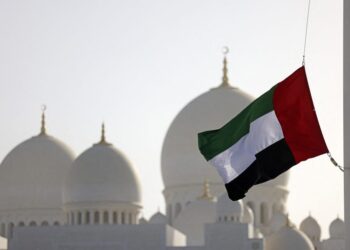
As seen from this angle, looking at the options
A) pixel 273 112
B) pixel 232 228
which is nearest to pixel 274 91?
pixel 273 112

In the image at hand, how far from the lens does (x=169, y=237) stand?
42.7 metres

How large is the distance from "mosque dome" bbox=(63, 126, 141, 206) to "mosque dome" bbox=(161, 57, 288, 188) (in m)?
4.87

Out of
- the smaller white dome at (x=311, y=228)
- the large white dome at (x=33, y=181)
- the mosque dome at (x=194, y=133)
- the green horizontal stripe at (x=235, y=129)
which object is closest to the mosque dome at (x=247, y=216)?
the mosque dome at (x=194, y=133)

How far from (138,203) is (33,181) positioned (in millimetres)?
6217

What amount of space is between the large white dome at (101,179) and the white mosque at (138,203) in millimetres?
34

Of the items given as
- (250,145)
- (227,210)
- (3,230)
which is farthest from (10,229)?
(250,145)

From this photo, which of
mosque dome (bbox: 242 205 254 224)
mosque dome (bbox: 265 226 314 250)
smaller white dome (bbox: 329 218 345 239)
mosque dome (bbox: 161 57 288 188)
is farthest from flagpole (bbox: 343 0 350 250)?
smaller white dome (bbox: 329 218 345 239)

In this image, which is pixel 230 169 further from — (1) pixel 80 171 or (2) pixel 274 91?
(1) pixel 80 171

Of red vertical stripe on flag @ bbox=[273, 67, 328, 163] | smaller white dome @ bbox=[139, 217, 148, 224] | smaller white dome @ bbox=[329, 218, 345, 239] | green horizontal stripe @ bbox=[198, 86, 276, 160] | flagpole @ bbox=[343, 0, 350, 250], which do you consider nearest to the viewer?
flagpole @ bbox=[343, 0, 350, 250]

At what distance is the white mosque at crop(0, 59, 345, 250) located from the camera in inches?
1693

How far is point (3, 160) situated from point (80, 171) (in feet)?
24.4

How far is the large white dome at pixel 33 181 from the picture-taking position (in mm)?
50812

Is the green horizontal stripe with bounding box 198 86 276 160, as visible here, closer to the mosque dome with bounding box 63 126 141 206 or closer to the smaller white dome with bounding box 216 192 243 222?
the smaller white dome with bounding box 216 192 243 222

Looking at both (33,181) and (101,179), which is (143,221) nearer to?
(33,181)
